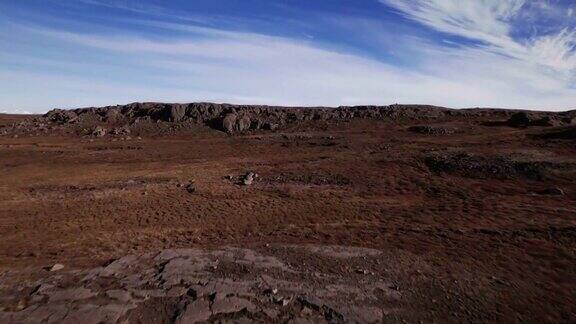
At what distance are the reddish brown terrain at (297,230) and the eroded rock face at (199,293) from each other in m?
0.04

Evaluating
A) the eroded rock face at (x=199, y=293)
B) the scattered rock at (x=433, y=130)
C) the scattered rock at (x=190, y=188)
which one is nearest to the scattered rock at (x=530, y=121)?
the scattered rock at (x=433, y=130)

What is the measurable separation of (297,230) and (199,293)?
16.0ft

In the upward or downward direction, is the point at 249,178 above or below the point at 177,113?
below

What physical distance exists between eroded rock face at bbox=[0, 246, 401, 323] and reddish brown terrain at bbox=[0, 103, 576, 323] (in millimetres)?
41

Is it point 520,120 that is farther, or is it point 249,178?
point 520,120

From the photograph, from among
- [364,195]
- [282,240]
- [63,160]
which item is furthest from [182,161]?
[282,240]

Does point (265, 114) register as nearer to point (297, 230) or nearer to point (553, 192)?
point (553, 192)

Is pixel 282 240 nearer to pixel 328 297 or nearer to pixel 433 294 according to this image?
pixel 328 297

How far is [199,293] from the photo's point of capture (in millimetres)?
9078

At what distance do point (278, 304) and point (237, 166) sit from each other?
14.5 metres

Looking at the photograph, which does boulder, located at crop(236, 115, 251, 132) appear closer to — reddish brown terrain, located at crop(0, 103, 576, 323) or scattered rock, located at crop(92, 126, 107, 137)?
reddish brown terrain, located at crop(0, 103, 576, 323)

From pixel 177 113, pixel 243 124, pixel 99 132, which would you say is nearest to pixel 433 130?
pixel 243 124

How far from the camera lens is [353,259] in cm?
1102

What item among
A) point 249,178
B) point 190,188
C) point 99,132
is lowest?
point 190,188
